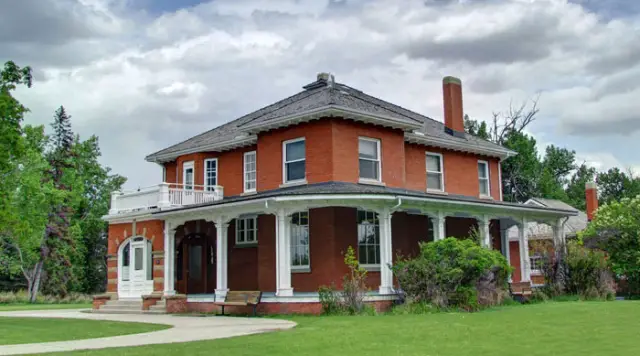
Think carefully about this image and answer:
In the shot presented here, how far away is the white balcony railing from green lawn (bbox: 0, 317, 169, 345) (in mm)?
7510

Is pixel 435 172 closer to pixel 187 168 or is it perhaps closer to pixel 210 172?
pixel 210 172

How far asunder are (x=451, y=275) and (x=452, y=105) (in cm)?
1168

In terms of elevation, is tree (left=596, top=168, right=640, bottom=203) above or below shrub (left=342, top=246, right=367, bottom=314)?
above

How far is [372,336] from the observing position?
13320mm

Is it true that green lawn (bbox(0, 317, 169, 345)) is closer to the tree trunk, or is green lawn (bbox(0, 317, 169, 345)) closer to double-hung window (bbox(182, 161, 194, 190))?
double-hung window (bbox(182, 161, 194, 190))

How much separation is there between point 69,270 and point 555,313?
133ft

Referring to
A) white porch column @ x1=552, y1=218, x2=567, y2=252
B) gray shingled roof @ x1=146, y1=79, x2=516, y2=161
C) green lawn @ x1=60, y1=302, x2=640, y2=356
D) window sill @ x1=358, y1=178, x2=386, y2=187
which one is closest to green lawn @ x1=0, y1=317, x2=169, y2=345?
green lawn @ x1=60, y1=302, x2=640, y2=356

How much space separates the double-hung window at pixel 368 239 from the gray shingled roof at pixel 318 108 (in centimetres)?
362

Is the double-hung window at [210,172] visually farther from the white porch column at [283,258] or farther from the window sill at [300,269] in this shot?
the white porch column at [283,258]

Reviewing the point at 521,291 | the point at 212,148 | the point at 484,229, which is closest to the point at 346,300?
the point at 484,229

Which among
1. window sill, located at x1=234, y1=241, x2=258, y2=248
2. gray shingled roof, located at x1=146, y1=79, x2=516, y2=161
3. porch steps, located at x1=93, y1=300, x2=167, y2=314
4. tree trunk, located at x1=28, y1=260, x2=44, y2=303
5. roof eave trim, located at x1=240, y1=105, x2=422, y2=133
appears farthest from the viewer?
tree trunk, located at x1=28, y1=260, x2=44, y2=303

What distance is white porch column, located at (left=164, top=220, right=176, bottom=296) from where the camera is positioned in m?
25.4

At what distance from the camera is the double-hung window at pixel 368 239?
2361 cm

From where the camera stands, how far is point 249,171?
87.8 ft
